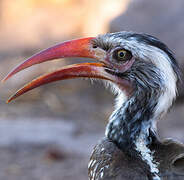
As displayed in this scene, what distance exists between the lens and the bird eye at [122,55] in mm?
3626

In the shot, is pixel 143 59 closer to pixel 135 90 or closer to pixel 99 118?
pixel 135 90

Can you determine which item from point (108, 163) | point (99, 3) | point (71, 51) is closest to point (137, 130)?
point (108, 163)

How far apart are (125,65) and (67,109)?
19.2 ft

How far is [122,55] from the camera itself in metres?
3.67

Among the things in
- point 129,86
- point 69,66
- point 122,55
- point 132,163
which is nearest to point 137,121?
point 129,86

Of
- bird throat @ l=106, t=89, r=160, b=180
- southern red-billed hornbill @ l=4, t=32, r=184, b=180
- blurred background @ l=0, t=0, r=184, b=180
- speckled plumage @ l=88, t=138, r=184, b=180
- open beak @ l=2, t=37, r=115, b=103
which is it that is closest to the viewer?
speckled plumage @ l=88, t=138, r=184, b=180

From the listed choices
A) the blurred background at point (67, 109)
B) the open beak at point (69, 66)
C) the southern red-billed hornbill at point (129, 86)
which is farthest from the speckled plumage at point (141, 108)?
the blurred background at point (67, 109)

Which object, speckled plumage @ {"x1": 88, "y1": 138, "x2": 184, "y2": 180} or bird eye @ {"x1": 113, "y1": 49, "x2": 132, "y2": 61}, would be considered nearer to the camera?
speckled plumage @ {"x1": 88, "y1": 138, "x2": 184, "y2": 180}

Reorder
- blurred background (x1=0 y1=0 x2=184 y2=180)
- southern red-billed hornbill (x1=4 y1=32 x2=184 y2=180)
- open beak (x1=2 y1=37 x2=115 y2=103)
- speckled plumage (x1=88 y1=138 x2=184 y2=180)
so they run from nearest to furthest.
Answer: speckled plumage (x1=88 y1=138 x2=184 y2=180), southern red-billed hornbill (x1=4 y1=32 x2=184 y2=180), open beak (x1=2 y1=37 x2=115 y2=103), blurred background (x1=0 y1=0 x2=184 y2=180)

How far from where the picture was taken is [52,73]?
3.63 m

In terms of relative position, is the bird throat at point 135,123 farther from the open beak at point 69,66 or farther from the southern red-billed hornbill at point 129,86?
the open beak at point 69,66

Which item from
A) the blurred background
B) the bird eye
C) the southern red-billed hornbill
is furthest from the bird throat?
the blurred background

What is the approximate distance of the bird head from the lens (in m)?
3.50

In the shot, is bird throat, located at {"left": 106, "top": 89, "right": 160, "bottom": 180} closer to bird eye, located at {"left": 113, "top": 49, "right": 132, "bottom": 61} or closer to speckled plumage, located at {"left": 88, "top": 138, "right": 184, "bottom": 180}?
speckled plumage, located at {"left": 88, "top": 138, "right": 184, "bottom": 180}
